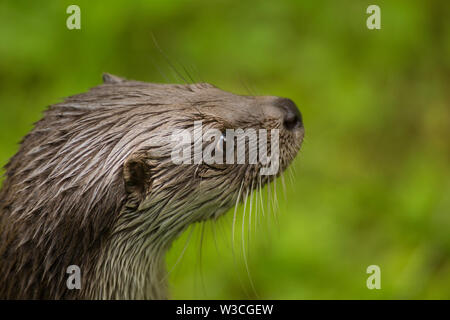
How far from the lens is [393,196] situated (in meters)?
3.57

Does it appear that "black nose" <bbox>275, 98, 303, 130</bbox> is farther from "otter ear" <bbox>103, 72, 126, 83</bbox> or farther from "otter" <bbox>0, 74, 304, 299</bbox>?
"otter ear" <bbox>103, 72, 126, 83</bbox>

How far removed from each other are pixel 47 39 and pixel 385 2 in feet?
6.25

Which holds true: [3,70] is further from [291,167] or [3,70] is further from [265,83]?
[291,167]

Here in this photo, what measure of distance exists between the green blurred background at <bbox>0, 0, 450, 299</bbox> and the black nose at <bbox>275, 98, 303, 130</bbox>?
4.08 ft

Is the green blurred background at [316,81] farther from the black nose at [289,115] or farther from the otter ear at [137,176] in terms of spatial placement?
the otter ear at [137,176]

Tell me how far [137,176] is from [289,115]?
0.55 meters

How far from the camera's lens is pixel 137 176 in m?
1.88

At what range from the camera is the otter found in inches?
73.7

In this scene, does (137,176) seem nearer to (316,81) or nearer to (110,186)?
(110,186)

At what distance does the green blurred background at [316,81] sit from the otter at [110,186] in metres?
1.30

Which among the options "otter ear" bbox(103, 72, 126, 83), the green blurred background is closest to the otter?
"otter ear" bbox(103, 72, 126, 83)

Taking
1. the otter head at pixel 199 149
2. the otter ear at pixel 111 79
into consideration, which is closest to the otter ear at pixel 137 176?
the otter head at pixel 199 149

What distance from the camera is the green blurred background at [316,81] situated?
11.1ft

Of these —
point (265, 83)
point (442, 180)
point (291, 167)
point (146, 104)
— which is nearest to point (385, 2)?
point (265, 83)
